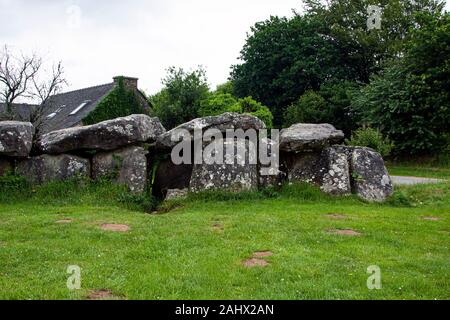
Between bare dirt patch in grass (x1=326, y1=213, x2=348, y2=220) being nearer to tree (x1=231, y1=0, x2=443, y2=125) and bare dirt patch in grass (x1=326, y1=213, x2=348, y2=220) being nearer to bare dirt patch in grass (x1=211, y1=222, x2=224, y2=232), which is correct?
bare dirt patch in grass (x1=211, y1=222, x2=224, y2=232)

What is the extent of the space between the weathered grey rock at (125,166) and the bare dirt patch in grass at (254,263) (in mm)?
8412

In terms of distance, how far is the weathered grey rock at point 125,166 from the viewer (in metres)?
15.8

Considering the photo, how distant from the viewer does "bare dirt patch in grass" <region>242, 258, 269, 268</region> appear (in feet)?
25.3

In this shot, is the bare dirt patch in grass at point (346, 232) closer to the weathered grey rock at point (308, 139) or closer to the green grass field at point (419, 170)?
the weathered grey rock at point (308, 139)

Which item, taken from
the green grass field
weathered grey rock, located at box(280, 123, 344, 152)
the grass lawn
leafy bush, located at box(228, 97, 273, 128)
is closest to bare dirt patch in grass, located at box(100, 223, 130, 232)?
the grass lawn

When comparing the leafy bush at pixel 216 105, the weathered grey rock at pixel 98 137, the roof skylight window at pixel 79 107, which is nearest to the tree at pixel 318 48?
the leafy bush at pixel 216 105

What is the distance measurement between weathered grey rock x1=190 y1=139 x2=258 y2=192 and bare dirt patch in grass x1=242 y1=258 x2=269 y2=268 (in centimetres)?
714

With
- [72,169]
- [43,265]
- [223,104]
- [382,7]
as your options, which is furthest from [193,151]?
[382,7]

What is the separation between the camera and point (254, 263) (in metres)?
7.86

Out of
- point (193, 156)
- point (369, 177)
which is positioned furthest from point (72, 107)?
point (369, 177)

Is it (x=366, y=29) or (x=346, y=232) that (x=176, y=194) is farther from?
(x=366, y=29)

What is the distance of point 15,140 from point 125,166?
12.6ft

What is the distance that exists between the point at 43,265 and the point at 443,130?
80.4 ft
